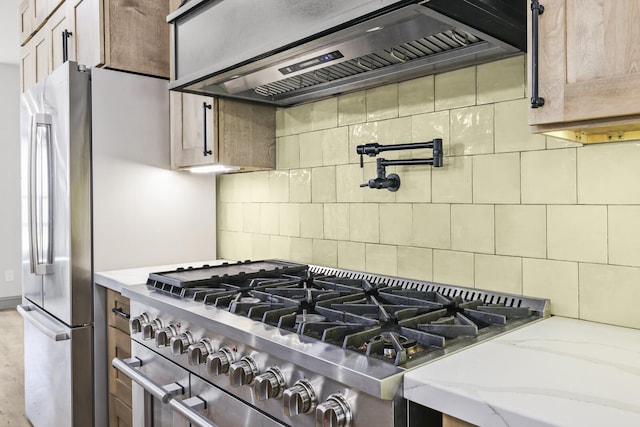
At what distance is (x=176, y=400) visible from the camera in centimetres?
147

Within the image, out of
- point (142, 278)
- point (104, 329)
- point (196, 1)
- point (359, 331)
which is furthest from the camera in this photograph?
point (104, 329)

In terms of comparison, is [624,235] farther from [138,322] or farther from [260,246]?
[260,246]

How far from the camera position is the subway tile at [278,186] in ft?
7.79

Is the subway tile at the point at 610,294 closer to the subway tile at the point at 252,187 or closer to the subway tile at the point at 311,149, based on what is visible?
the subway tile at the point at 311,149

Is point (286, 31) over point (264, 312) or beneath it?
over

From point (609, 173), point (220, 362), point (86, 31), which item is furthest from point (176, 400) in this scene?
point (86, 31)

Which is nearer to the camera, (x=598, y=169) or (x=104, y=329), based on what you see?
(x=598, y=169)

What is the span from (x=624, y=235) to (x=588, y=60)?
0.53 m

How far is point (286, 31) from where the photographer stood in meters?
1.50

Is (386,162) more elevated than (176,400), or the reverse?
Answer: (386,162)

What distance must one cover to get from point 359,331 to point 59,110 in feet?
6.35

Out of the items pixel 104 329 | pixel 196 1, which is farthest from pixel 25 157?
pixel 196 1

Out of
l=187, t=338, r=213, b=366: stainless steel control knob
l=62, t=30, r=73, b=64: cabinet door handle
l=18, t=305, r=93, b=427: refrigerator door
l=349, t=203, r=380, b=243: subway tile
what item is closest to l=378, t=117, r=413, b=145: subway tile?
l=349, t=203, r=380, b=243: subway tile

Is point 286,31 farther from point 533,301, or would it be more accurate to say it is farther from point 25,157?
point 25,157
